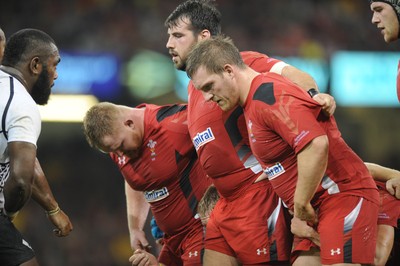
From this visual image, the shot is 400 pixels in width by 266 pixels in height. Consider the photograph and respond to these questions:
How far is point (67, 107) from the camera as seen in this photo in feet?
41.3

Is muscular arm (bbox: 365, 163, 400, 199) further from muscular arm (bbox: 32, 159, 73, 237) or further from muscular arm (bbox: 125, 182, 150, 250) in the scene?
muscular arm (bbox: 32, 159, 73, 237)

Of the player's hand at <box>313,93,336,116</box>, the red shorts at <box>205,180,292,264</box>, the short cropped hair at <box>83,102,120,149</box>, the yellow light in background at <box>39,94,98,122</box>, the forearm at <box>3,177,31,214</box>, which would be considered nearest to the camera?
the player's hand at <box>313,93,336,116</box>

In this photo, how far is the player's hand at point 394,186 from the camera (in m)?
4.88

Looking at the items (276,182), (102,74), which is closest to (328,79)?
(102,74)

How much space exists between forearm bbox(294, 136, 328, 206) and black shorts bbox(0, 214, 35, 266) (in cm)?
175

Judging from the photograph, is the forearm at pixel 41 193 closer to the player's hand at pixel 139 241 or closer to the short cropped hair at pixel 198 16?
the player's hand at pixel 139 241

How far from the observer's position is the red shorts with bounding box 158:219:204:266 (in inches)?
208

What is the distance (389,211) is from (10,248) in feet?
7.93

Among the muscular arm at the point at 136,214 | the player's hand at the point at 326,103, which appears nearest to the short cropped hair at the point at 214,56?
the player's hand at the point at 326,103

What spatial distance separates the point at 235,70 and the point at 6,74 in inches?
57.1

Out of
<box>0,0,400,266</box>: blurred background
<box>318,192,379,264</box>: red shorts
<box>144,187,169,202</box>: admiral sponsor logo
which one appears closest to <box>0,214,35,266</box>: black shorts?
<box>144,187,169,202</box>: admiral sponsor logo

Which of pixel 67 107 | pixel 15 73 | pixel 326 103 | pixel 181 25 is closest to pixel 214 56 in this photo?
pixel 326 103

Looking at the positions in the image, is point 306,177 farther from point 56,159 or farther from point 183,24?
point 56,159

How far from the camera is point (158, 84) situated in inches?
506
